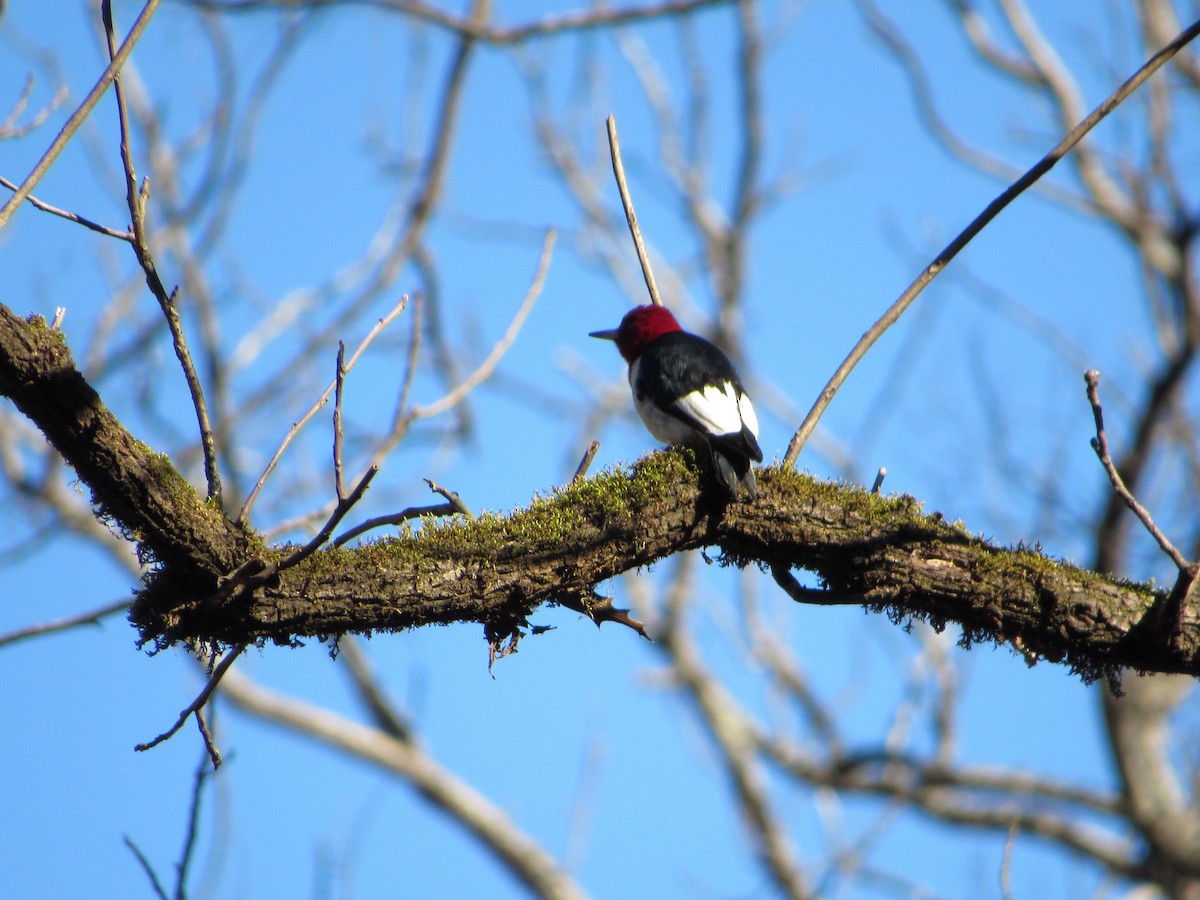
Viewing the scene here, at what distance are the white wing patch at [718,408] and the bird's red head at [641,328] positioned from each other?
4.17 ft

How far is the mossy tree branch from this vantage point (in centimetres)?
231

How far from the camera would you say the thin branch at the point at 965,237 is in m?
3.33

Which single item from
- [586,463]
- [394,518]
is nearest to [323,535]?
[394,518]

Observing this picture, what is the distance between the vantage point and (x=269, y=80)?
8.20 m

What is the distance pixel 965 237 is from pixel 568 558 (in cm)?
171

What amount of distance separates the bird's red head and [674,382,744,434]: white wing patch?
1272 mm

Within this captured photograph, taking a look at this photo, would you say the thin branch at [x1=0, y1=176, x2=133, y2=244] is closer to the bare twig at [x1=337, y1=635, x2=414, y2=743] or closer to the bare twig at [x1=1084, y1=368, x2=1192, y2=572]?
the bare twig at [x1=1084, y1=368, x2=1192, y2=572]

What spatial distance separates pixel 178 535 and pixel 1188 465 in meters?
10.8

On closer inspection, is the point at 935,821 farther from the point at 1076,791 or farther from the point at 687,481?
Result: the point at 687,481

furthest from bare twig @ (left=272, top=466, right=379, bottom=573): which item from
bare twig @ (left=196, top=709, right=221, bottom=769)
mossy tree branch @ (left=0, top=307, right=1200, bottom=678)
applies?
bare twig @ (left=196, top=709, right=221, bottom=769)

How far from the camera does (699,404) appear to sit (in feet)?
11.8

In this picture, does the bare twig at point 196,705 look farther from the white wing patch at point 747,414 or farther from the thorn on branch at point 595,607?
the white wing patch at point 747,414

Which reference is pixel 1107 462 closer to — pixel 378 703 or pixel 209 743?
Result: pixel 209 743

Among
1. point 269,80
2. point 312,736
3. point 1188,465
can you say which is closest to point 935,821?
point 1188,465
